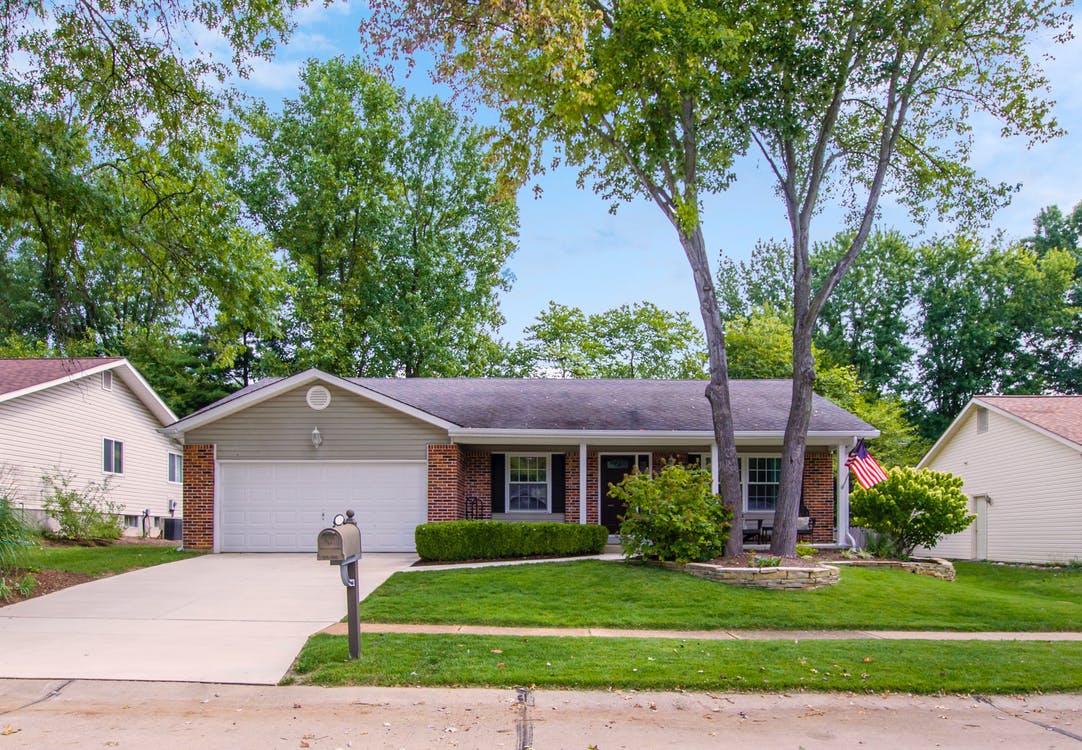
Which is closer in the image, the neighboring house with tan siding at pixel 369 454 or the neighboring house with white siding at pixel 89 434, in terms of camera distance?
the neighboring house with tan siding at pixel 369 454

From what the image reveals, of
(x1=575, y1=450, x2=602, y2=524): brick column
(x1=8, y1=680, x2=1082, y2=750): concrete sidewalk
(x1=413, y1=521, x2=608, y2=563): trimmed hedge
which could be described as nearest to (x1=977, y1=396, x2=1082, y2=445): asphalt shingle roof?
(x1=575, y1=450, x2=602, y2=524): brick column

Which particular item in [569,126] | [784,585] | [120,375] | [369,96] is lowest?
[784,585]

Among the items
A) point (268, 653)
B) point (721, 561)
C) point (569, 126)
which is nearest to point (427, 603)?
point (268, 653)

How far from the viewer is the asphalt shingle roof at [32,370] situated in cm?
2070

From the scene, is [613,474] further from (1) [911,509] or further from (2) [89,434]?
(2) [89,434]

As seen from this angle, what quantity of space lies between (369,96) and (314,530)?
66.0 feet

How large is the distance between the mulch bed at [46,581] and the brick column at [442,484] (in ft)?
21.0

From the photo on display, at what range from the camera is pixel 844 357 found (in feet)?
136

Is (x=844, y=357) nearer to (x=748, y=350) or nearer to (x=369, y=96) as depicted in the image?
(x=748, y=350)

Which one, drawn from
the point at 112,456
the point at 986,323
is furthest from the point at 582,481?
the point at 986,323

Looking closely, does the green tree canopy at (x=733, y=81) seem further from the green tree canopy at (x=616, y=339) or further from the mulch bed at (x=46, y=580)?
the green tree canopy at (x=616, y=339)

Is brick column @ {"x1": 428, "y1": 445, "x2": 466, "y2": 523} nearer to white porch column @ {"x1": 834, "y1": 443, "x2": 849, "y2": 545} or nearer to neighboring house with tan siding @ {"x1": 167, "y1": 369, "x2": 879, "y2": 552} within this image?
neighboring house with tan siding @ {"x1": 167, "y1": 369, "x2": 879, "y2": 552}

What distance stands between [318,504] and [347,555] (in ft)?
35.7

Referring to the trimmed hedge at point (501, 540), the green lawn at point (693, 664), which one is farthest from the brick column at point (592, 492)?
the green lawn at point (693, 664)
